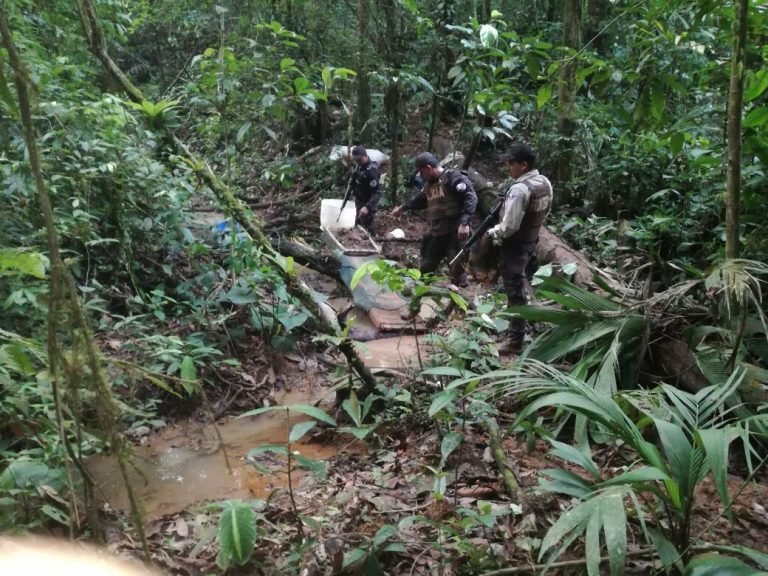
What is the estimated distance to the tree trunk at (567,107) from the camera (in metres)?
8.47

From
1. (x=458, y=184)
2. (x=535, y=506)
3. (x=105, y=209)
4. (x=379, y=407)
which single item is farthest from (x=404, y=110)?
(x=535, y=506)

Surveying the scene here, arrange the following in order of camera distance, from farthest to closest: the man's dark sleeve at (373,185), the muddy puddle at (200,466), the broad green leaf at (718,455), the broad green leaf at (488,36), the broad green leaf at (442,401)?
1. the man's dark sleeve at (373,185)
2. the broad green leaf at (488,36)
3. the muddy puddle at (200,466)
4. the broad green leaf at (442,401)
5. the broad green leaf at (718,455)

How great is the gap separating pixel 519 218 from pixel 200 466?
3.65 meters

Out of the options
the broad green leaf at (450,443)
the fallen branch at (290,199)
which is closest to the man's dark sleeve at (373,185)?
the fallen branch at (290,199)

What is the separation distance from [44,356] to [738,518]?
341 centimetres

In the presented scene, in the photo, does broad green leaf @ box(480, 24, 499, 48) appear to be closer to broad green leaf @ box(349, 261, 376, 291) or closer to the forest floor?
broad green leaf @ box(349, 261, 376, 291)

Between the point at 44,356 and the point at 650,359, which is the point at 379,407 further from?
the point at 44,356

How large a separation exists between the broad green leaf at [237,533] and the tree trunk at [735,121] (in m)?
3.17

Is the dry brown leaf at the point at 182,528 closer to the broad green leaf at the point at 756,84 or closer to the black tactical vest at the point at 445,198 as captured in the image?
the broad green leaf at the point at 756,84

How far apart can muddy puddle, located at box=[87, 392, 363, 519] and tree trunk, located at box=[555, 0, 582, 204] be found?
20.4 feet

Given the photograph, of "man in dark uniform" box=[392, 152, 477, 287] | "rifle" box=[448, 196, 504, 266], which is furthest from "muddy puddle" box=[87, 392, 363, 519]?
"man in dark uniform" box=[392, 152, 477, 287]

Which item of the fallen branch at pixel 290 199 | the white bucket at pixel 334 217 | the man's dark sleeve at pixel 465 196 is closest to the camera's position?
the man's dark sleeve at pixel 465 196

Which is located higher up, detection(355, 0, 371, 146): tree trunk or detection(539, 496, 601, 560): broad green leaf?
detection(355, 0, 371, 146): tree trunk

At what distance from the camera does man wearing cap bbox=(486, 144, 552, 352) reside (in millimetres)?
5643
